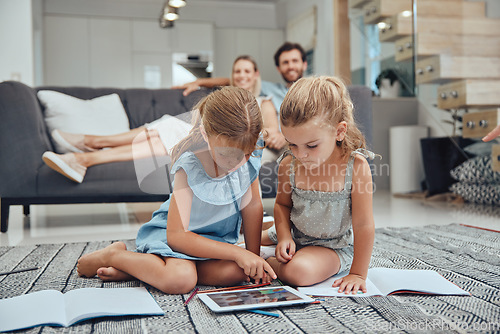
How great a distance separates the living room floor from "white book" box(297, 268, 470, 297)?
1057mm

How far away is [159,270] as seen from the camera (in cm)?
114

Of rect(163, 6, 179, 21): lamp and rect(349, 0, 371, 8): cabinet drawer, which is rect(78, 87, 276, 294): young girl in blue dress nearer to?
rect(349, 0, 371, 8): cabinet drawer

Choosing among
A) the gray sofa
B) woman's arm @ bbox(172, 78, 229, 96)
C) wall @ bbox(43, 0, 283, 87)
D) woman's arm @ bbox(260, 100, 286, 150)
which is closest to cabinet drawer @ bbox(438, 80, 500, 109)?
woman's arm @ bbox(260, 100, 286, 150)

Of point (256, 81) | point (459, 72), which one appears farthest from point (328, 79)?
point (459, 72)

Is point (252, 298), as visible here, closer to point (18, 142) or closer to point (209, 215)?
point (209, 215)

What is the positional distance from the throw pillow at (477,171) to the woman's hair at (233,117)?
92.0 inches

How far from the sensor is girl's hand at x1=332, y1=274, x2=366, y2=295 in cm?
109

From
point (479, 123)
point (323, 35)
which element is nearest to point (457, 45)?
point (479, 123)

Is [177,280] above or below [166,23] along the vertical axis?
below

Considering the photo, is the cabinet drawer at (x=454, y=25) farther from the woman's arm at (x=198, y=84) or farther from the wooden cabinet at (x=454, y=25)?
the woman's arm at (x=198, y=84)

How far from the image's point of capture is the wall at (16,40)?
3.87m

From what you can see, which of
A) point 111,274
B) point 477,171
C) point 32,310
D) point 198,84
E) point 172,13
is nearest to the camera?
point 32,310

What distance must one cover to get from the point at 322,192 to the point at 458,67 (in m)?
2.15

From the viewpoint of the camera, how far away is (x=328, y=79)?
1192 mm
